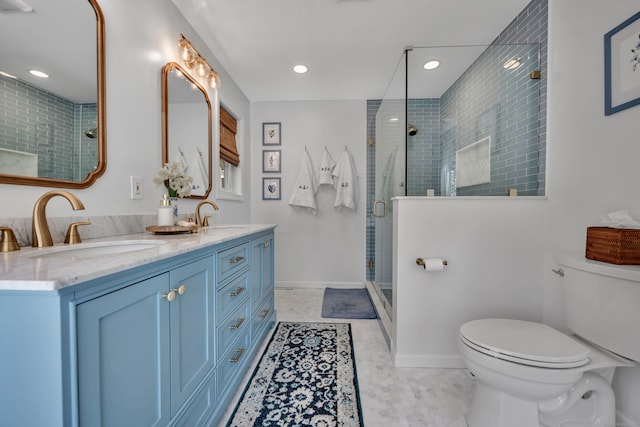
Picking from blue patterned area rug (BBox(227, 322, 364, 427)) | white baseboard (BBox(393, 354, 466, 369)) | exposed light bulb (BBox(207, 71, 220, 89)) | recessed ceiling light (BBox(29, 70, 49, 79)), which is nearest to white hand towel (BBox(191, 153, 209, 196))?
exposed light bulb (BBox(207, 71, 220, 89))

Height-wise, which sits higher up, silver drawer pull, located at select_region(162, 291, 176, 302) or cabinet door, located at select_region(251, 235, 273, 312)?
silver drawer pull, located at select_region(162, 291, 176, 302)

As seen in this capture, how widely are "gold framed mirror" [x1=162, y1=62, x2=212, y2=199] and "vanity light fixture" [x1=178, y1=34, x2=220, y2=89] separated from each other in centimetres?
8

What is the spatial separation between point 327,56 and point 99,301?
7.93 ft

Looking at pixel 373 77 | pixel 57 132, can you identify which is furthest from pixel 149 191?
pixel 373 77

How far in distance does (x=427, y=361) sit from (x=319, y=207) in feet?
6.68

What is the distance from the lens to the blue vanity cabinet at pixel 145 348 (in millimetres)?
594

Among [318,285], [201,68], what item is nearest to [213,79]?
[201,68]

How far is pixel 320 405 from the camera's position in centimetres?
133

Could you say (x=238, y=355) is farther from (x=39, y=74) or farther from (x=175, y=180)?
(x=39, y=74)

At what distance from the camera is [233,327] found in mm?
1366

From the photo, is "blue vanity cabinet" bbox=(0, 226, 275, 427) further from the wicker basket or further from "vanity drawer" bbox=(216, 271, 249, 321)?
the wicker basket

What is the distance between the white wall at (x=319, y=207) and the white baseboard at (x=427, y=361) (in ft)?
5.38

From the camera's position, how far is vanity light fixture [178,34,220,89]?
1.82 m

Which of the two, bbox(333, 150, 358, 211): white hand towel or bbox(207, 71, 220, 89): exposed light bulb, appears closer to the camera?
bbox(207, 71, 220, 89): exposed light bulb
